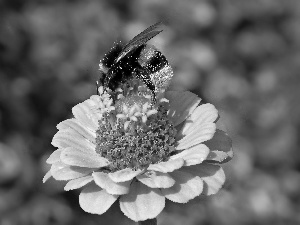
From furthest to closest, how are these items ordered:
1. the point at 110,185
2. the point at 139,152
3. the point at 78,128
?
the point at 78,128, the point at 139,152, the point at 110,185

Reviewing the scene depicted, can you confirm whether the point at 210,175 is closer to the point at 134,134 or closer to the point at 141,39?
the point at 134,134

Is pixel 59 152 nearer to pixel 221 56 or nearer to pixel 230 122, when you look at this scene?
pixel 230 122

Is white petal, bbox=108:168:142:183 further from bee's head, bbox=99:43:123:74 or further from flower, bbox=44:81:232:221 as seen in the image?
bee's head, bbox=99:43:123:74

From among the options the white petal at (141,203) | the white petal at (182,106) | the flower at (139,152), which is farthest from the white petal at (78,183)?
the white petal at (182,106)

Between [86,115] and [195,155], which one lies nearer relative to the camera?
[195,155]

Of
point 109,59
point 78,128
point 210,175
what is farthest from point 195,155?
point 78,128

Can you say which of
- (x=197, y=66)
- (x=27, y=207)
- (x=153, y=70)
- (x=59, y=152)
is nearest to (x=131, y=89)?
(x=153, y=70)
